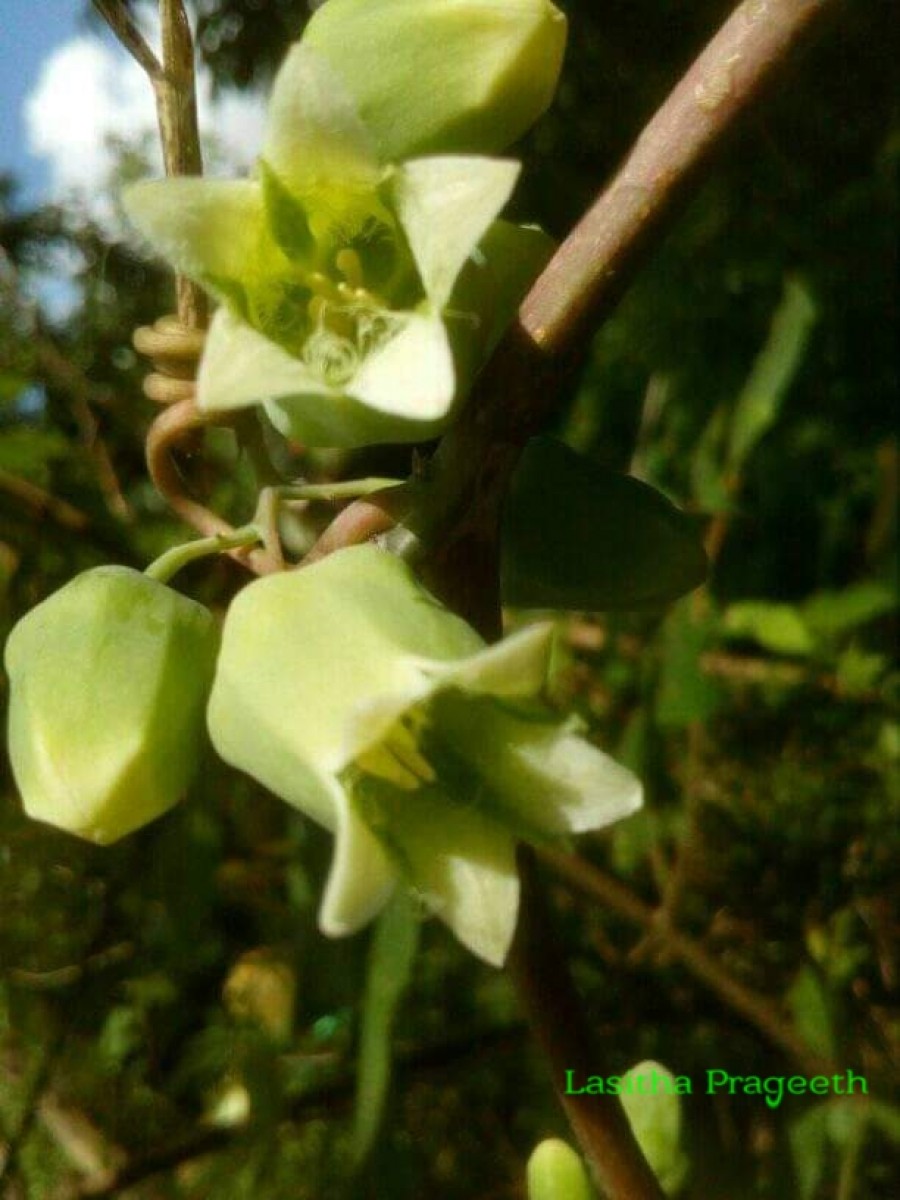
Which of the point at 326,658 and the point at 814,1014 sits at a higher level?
the point at 326,658

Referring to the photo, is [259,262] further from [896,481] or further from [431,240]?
[896,481]

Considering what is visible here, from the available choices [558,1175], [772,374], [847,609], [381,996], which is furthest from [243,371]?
[847,609]

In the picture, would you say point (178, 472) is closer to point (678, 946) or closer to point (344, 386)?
point (344, 386)

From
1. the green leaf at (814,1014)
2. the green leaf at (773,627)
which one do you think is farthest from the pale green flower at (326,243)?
the green leaf at (773,627)

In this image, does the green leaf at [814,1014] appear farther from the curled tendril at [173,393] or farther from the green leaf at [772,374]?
the curled tendril at [173,393]

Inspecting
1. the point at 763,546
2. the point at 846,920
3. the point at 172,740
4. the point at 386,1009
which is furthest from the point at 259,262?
the point at 763,546

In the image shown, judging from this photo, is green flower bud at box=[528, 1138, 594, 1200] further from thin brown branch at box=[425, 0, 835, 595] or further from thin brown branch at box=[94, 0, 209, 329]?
thin brown branch at box=[94, 0, 209, 329]

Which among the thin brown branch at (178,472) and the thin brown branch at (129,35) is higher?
the thin brown branch at (129,35)
